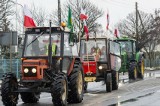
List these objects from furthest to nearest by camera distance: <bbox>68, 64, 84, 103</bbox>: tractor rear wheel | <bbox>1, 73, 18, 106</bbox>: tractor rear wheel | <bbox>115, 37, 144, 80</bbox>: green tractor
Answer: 1. <bbox>115, 37, 144, 80</bbox>: green tractor
2. <bbox>68, 64, 84, 103</bbox>: tractor rear wheel
3. <bbox>1, 73, 18, 106</bbox>: tractor rear wheel

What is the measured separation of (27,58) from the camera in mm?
14328

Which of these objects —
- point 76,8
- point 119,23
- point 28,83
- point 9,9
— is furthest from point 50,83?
point 119,23

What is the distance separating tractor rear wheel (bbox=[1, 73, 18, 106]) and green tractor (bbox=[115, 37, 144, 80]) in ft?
52.2

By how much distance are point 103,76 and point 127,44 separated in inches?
419

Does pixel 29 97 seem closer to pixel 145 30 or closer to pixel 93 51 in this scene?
pixel 93 51

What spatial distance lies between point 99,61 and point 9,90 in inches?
290

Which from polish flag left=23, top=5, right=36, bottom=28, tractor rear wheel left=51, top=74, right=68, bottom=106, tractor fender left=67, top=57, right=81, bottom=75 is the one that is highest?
polish flag left=23, top=5, right=36, bottom=28

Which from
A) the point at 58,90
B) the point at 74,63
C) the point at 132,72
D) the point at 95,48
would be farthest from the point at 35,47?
the point at 132,72

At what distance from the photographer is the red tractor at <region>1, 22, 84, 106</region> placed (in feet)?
43.5

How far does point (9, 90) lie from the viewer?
13289 millimetres

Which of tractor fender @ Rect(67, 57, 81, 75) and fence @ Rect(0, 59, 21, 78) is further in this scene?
fence @ Rect(0, 59, 21, 78)

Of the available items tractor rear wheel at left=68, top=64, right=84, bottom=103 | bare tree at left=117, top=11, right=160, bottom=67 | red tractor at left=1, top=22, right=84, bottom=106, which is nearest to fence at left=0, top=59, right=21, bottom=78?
red tractor at left=1, top=22, right=84, bottom=106

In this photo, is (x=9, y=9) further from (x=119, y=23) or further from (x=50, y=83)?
(x=119, y=23)

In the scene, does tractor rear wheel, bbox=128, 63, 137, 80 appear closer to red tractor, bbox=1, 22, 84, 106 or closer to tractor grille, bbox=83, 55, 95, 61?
tractor grille, bbox=83, 55, 95, 61
